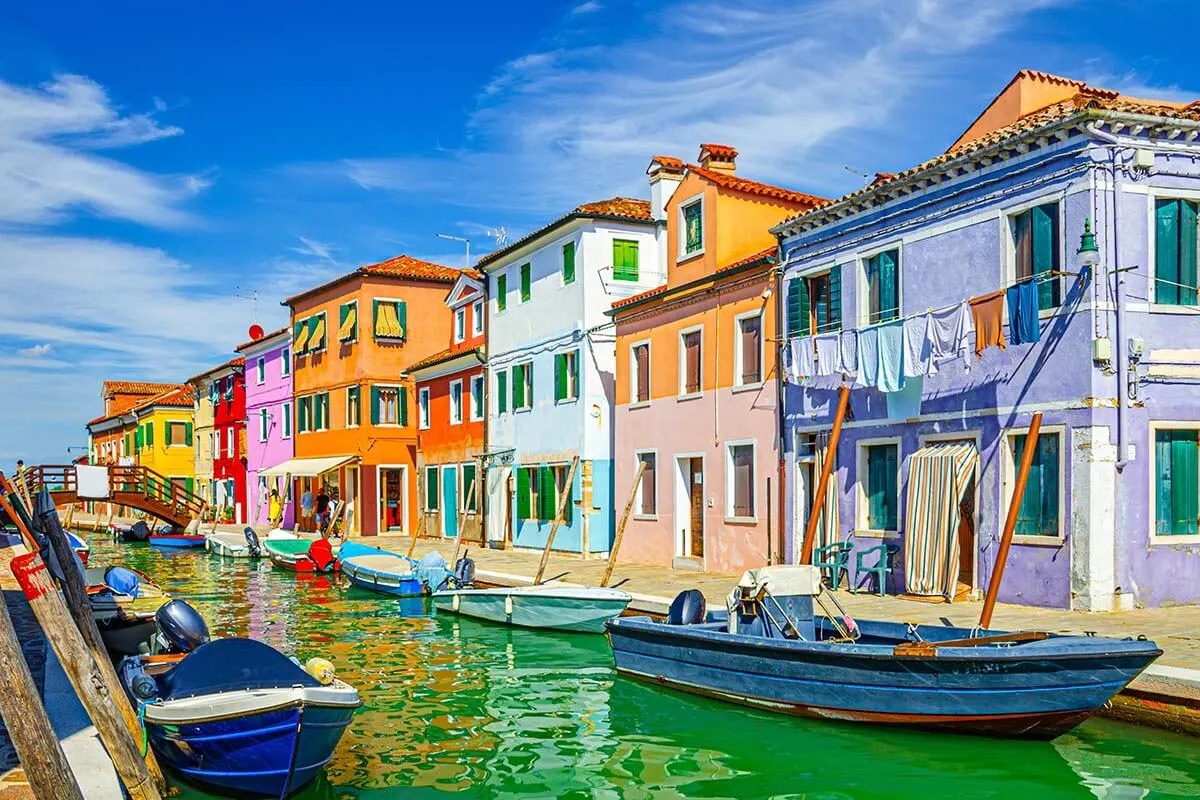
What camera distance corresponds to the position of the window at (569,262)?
95.9 ft

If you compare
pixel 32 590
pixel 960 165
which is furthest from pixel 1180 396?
pixel 32 590

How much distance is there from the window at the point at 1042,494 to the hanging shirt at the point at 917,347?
1.71 metres

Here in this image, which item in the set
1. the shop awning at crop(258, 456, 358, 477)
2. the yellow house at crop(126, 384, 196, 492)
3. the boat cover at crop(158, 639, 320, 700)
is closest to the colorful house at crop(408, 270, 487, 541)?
the shop awning at crop(258, 456, 358, 477)

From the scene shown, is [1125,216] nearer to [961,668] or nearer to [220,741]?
[961,668]

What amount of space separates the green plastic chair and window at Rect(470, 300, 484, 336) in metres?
18.2

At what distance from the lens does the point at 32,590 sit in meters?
8.38

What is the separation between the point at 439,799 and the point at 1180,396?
1143 cm

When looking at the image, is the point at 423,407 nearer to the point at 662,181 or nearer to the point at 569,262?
the point at 569,262

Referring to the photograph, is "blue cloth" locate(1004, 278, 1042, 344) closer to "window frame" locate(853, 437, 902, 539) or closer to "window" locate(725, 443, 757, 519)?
"window frame" locate(853, 437, 902, 539)

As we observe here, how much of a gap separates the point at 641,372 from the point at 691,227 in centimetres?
366

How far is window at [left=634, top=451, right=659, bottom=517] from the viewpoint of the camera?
25.9 metres

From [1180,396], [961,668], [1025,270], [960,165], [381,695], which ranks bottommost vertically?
[381,695]

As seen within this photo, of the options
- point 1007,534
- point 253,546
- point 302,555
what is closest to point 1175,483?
point 1007,534

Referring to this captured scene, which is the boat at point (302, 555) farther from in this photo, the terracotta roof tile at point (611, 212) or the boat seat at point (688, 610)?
the boat seat at point (688, 610)
